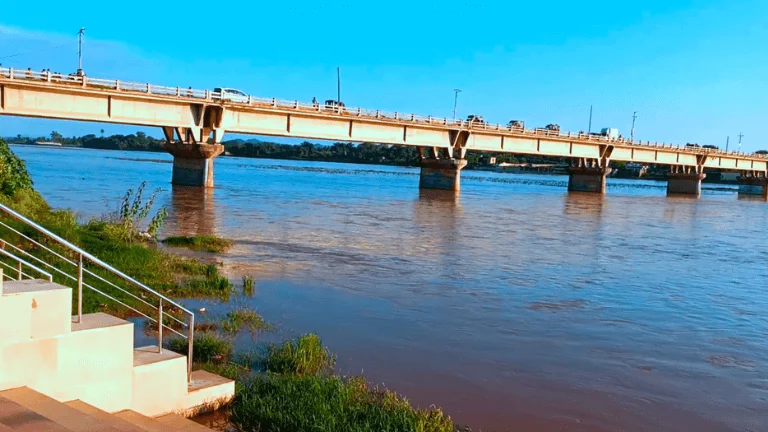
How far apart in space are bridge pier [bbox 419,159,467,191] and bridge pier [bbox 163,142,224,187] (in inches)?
1000

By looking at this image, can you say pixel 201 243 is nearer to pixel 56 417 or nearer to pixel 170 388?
pixel 170 388

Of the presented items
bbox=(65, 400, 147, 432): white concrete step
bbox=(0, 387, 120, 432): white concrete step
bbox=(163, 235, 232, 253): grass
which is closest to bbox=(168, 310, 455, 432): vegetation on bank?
bbox=(65, 400, 147, 432): white concrete step

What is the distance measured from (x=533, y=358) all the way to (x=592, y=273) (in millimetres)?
10014

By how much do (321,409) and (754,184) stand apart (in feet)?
397

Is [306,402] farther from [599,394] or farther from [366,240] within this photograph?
[366,240]

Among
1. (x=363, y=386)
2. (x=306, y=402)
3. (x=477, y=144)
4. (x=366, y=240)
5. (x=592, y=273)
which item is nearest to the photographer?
(x=306, y=402)

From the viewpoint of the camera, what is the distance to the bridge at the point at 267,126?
127ft

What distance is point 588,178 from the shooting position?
86375 millimetres

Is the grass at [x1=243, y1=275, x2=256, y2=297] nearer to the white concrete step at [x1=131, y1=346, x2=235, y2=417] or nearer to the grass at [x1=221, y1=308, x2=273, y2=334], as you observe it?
the grass at [x1=221, y1=308, x2=273, y2=334]

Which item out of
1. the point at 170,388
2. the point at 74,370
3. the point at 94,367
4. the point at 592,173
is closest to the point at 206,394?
the point at 170,388

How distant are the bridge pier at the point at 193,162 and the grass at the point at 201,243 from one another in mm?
28573

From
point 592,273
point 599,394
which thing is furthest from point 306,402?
point 592,273

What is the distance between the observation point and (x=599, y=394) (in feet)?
28.7

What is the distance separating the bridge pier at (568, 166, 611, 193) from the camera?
84938mm
